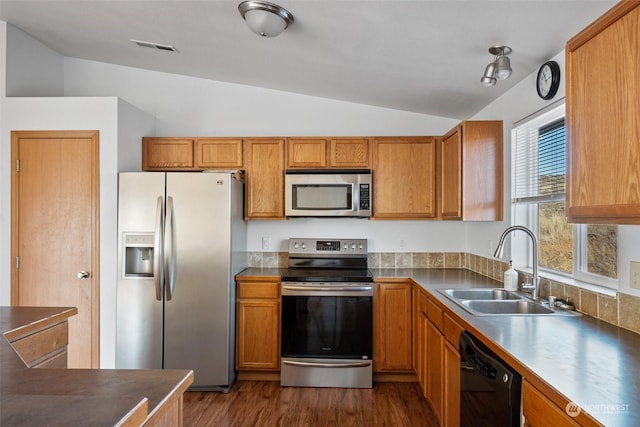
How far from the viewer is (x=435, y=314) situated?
241 cm

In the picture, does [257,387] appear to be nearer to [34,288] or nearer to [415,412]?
[415,412]

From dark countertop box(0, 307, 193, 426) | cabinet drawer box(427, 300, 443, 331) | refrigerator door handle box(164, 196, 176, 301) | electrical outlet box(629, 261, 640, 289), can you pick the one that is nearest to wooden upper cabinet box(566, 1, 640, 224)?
electrical outlet box(629, 261, 640, 289)

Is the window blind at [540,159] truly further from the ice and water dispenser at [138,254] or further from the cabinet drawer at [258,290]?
the ice and water dispenser at [138,254]

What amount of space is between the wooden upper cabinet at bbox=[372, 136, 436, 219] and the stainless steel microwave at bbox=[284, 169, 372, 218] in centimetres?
15

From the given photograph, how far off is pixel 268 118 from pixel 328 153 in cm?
75

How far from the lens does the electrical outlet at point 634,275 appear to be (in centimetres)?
156

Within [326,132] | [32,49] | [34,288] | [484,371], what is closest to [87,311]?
[34,288]

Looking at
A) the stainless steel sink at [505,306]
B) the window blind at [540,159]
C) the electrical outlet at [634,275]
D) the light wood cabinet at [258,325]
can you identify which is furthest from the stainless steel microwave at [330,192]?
the electrical outlet at [634,275]

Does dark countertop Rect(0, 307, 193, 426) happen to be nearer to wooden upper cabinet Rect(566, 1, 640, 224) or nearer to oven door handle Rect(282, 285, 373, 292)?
wooden upper cabinet Rect(566, 1, 640, 224)

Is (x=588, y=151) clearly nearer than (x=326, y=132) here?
Yes

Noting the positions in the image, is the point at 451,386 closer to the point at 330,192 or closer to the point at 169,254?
the point at 330,192

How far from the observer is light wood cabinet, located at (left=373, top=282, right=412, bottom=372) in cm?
309

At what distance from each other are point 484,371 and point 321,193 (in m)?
2.06

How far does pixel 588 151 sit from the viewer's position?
4.29ft
